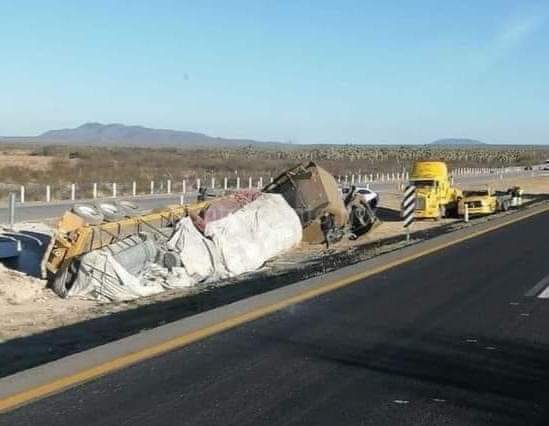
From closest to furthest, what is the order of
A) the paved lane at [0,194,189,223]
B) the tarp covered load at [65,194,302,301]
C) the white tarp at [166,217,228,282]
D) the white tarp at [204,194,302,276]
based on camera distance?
the tarp covered load at [65,194,302,301] → the white tarp at [166,217,228,282] → the white tarp at [204,194,302,276] → the paved lane at [0,194,189,223]

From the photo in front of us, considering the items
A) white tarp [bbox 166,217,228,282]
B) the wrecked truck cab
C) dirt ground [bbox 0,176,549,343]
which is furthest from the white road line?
the wrecked truck cab

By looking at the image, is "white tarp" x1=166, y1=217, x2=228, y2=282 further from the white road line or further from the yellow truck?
the yellow truck

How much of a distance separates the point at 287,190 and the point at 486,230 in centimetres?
709

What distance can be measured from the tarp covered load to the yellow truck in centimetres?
1095

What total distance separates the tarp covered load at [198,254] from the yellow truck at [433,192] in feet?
35.9

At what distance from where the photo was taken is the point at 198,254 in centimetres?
2033

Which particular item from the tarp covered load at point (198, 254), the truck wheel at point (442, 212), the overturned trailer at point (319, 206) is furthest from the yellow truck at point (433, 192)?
the tarp covered load at point (198, 254)

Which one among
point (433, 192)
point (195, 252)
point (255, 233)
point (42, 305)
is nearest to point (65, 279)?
point (42, 305)

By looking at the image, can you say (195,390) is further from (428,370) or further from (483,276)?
(483,276)

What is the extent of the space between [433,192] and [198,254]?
18.1 meters

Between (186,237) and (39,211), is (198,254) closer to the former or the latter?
(186,237)

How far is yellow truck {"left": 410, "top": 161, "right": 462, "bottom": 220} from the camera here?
35594mm

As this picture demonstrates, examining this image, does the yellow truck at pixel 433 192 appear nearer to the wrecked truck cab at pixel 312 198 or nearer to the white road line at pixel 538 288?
the wrecked truck cab at pixel 312 198

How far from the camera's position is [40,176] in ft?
210
